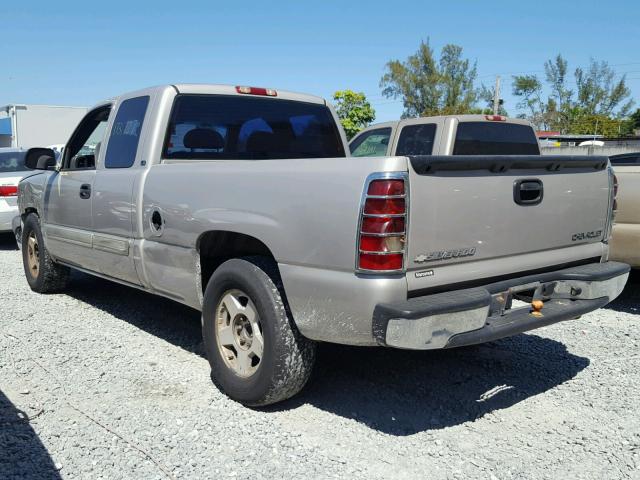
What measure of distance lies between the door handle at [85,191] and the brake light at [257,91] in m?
1.43

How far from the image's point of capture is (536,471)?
10.2 ft

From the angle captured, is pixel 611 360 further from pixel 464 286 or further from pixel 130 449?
pixel 130 449

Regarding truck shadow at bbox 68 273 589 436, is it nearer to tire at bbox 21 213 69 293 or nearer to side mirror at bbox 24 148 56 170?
tire at bbox 21 213 69 293

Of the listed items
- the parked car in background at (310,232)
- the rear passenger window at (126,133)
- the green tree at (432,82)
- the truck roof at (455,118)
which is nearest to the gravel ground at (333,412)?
the parked car in background at (310,232)

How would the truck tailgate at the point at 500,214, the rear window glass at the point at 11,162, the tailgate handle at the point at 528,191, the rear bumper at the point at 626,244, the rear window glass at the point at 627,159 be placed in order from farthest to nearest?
the rear window glass at the point at 11,162 → the rear window glass at the point at 627,159 → the rear bumper at the point at 626,244 → the tailgate handle at the point at 528,191 → the truck tailgate at the point at 500,214

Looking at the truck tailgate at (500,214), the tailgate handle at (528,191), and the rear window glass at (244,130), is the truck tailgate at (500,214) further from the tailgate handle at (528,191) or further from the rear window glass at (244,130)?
the rear window glass at (244,130)

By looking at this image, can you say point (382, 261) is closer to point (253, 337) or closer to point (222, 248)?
point (253, 337)

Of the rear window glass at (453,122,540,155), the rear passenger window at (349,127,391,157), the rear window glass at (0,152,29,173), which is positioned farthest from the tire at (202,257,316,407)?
the rear window glass at (0,152,29,173)

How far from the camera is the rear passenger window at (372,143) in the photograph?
852 cm

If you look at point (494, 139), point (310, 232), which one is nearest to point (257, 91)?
point (310, 232)

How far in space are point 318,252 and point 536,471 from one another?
1.49 meters

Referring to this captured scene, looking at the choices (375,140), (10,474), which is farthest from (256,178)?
(375,140)

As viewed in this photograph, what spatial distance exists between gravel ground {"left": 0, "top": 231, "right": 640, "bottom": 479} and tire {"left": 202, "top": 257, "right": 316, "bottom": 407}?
0.63 feet

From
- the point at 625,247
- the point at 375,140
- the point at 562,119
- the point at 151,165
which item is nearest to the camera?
the point at 151,165
